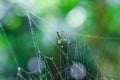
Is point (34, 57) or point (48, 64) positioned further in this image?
point (34, 57)

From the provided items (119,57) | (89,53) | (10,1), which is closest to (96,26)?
(119,57)

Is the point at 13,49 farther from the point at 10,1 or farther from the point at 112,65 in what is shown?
the point at 112,65

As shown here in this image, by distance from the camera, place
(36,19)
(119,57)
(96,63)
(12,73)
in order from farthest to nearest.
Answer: (36,19)
(12,73)
(119,57)
(96,63)

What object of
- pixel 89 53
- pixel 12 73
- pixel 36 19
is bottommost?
pixel 12 73

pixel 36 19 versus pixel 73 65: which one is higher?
pixel 36 19

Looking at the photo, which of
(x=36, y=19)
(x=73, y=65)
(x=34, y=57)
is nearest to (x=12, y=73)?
(x=34, y=57)

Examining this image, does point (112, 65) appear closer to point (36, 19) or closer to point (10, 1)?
point (36, 19)

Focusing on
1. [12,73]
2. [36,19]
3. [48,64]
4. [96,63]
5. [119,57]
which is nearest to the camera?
[96,63]
